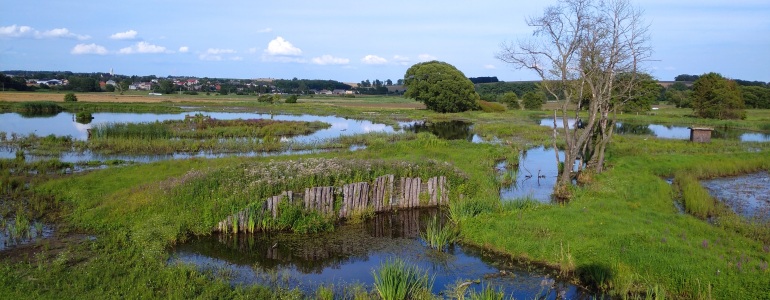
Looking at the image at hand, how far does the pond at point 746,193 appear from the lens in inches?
692

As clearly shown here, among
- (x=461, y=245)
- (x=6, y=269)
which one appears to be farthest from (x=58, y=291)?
(x=461, y=245)

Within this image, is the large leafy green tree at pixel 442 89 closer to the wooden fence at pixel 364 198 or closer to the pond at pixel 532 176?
the pond at pixel 532 176

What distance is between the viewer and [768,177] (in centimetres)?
2530

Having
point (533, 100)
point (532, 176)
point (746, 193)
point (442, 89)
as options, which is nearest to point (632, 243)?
point (746, 193)

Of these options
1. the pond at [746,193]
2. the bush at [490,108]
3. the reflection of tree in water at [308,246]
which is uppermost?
the bush at [490,108]

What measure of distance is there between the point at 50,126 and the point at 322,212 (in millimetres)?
42452

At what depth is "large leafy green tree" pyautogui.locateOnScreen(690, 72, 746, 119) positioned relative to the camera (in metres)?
62.3

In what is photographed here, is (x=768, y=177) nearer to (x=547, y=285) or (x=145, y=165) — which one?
(x=547, y=285)

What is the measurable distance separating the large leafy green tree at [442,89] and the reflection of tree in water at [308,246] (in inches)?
2431

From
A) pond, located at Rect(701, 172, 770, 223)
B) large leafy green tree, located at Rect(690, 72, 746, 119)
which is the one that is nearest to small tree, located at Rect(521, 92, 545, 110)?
large leafy green tree, located at Rect(690, 72, 746, 119)

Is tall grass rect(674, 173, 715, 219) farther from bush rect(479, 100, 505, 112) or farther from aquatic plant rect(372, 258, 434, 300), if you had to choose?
bush rect(479, 100, 505, 112)

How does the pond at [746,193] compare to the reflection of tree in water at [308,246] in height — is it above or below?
above

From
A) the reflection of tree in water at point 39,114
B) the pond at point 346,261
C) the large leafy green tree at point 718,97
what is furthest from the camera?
the large leafy green tree at point 718,97

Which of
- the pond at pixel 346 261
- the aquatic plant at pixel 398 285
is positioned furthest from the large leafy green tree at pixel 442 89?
the aquatic plant at pixel 398 285
